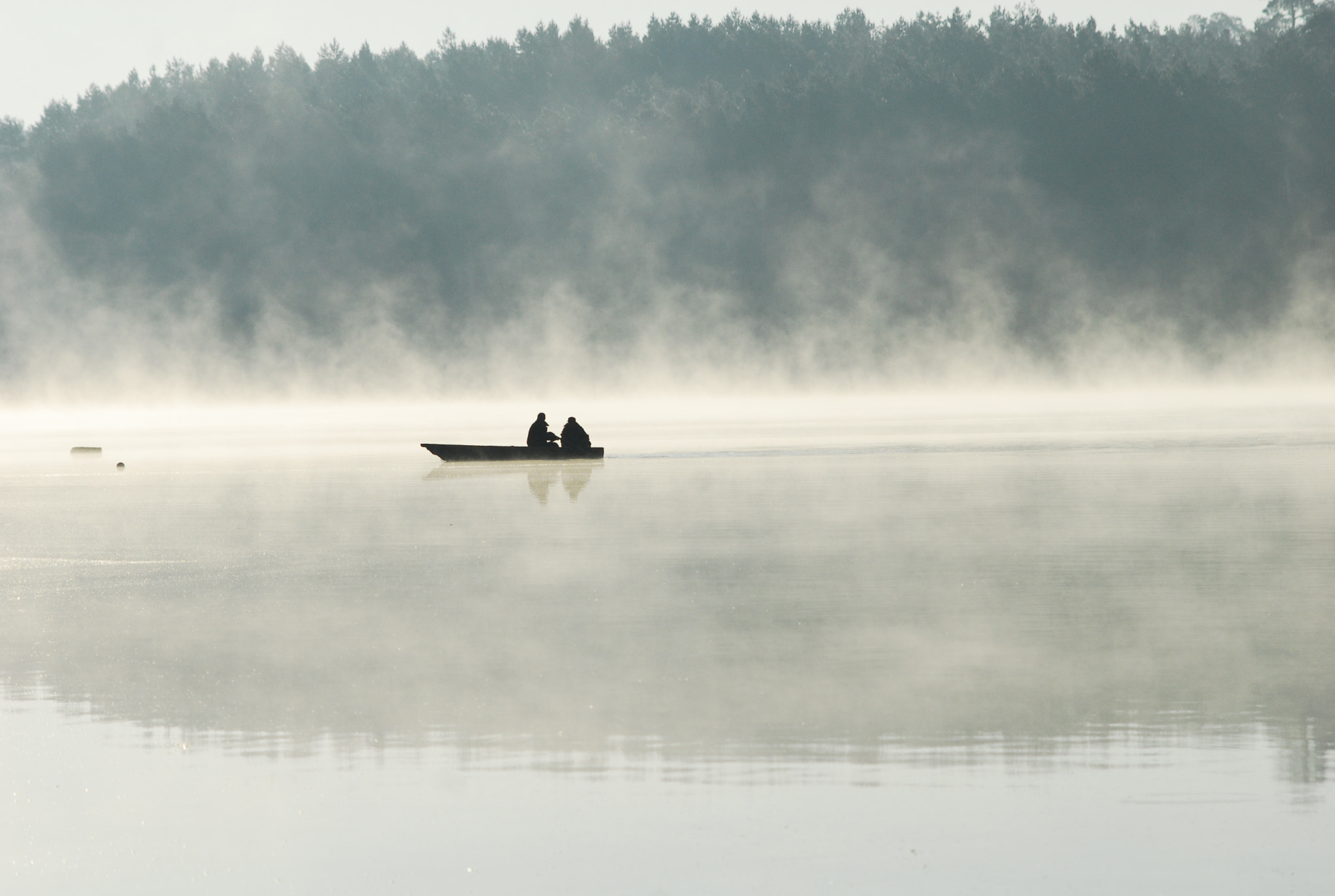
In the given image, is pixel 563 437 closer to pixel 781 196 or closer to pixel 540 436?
pixel 540 436

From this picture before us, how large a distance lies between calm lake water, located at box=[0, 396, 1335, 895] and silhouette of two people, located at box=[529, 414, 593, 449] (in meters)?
10.00

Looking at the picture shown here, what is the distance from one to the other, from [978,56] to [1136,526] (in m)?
103

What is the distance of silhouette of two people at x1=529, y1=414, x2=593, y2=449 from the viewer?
3438 cm

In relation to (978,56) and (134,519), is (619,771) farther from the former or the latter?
(978,56)

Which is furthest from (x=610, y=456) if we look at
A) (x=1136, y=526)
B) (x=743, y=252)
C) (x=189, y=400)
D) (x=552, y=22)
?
(x=552, y=22)

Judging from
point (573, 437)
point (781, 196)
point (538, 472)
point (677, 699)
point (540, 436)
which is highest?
point (781, 196)

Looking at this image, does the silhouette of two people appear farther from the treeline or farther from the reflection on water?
the treeline

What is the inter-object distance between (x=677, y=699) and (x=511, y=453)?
25.6 m

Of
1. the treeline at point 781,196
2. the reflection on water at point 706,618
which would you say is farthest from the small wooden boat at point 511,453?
the treeline at point 781,196

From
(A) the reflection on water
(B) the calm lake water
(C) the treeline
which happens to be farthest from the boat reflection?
(C) the treeline

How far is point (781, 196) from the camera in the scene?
356ft

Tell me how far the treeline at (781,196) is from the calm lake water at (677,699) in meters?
83.0

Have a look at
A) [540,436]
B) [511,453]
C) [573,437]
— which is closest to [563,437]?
[573,437]

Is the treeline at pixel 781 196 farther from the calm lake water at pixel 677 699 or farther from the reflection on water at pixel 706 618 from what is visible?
the calm lake water at pixel 677 699
